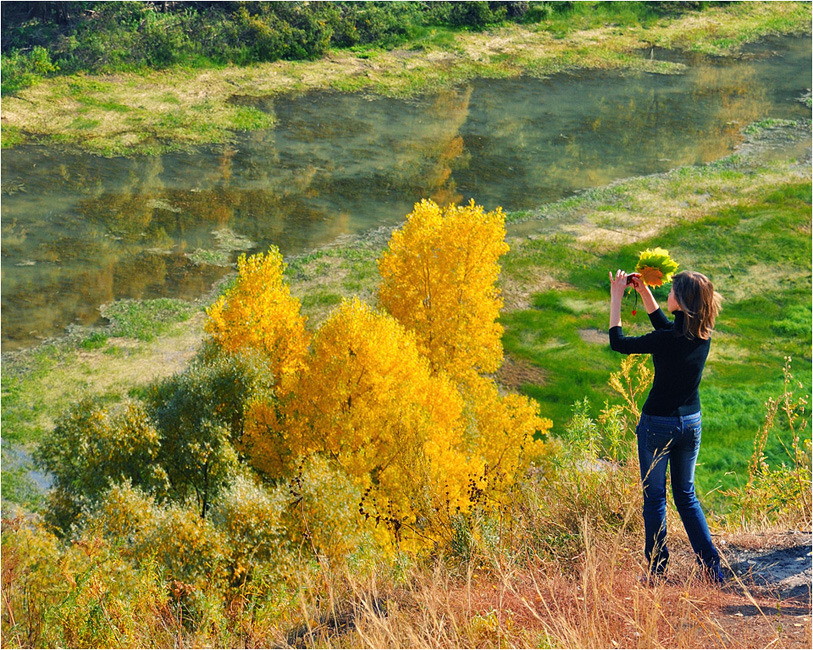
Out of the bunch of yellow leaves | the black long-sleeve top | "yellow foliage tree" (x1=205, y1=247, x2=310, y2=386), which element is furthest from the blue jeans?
"yellow foliage tree" (x1=205, y1=247, x2=310, y2=386)

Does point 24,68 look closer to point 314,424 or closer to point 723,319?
point 723,319

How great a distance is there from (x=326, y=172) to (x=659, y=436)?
1436 inches

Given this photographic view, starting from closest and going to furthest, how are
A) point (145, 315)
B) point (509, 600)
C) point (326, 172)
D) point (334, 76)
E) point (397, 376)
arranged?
point (509, 600)
point (397, 376)
point (145, 315)
point (326, 172)
point (334, 76)

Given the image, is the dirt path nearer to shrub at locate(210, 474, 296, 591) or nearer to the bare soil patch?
shrub at locate(210, 474, 296, 591)

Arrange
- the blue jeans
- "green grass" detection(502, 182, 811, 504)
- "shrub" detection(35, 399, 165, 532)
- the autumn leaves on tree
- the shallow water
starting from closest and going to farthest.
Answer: the blue jeans
the autumn leaves on tree
"shrub" detection(35, 399, 165, 532)
"green grass" detection(502, 182, 811, 504)
the shallow water

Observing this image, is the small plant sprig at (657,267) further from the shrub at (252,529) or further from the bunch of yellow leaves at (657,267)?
the shrub at (252,529)

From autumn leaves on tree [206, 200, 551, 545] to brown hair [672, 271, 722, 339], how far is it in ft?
20.5

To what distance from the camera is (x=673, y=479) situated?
6.93 metres

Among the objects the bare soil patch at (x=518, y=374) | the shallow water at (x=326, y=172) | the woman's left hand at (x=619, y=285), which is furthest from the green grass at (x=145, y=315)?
the woman's left hand at (x=619, y=285)

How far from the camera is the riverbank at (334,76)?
45875 millimetres

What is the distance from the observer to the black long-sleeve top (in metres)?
6.57

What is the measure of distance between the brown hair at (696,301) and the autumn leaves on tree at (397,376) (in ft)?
20.5

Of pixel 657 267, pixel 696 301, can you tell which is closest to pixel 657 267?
pixel 657 267

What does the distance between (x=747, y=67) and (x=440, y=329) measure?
2082 inches
